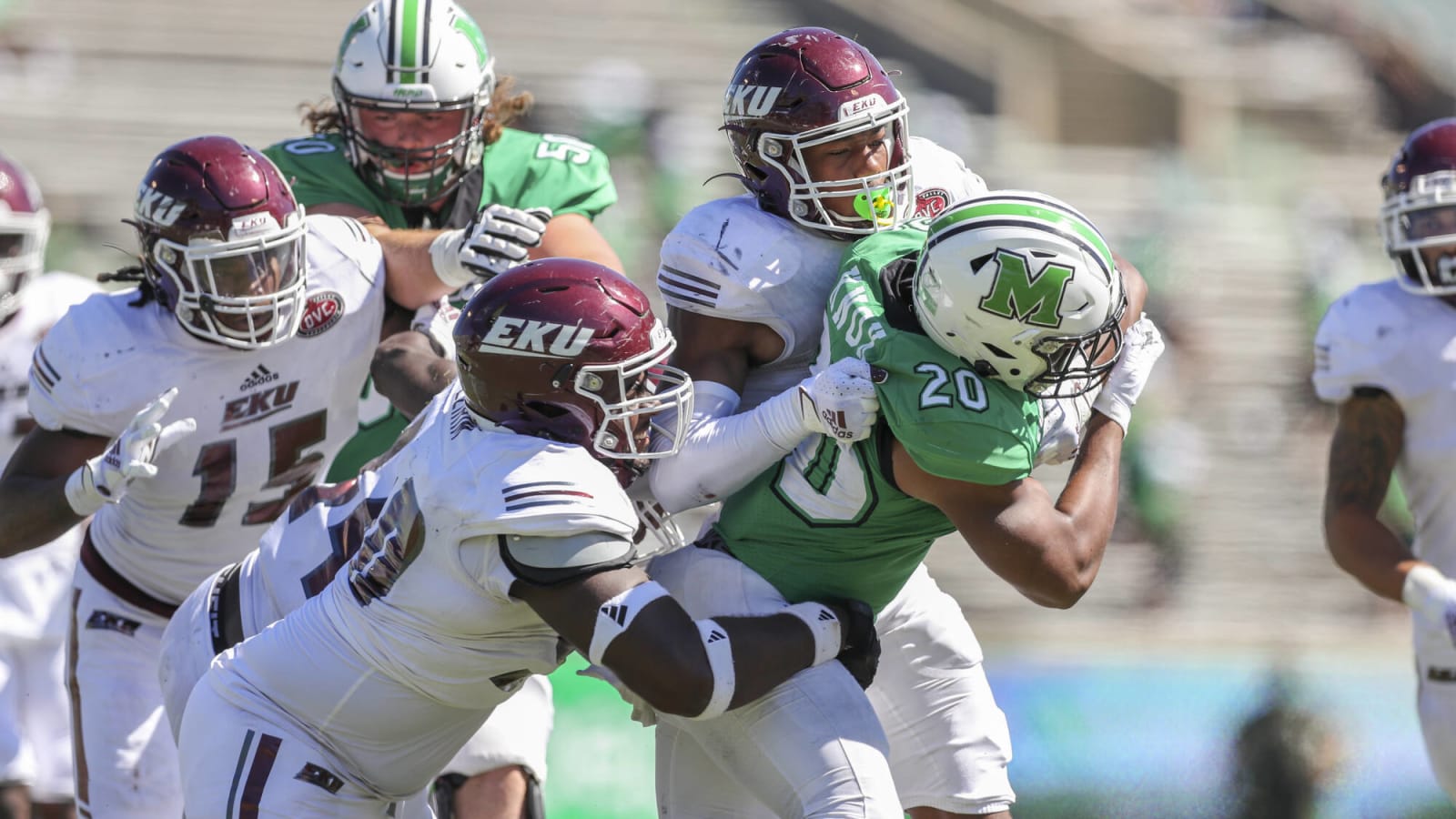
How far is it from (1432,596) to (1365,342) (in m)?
0.75

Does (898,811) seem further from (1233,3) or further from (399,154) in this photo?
(1233,3)

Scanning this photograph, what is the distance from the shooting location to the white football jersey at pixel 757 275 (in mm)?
3180

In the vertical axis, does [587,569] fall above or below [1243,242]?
above

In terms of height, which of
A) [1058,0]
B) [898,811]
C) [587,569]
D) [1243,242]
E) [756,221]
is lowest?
[1243,242]

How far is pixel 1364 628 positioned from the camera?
8789 mm

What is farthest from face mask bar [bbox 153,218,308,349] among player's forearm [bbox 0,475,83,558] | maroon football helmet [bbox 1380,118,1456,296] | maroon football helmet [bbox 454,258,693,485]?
maroon football helmet [bbox 1380,118,1456,296]

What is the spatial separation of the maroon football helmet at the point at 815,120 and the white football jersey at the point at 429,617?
0.76 metres

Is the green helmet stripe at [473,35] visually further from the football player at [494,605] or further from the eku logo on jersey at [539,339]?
the eku logo on jersey at [539,339]

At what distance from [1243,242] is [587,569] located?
836 cm

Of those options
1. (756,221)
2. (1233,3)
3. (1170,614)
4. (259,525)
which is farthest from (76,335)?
(1233,3)

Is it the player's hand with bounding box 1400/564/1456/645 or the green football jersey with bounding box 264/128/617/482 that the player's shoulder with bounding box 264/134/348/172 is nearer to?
the green football jersey with bounding box 264/128/617/482

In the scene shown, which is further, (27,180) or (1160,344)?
(27,180)

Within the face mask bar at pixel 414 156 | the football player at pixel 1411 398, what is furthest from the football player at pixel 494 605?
the football player at pixel 1411 398

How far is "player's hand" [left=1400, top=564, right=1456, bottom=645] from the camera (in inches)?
170
